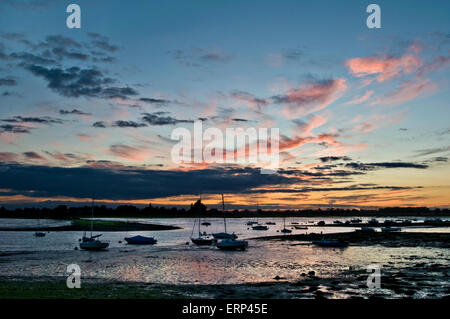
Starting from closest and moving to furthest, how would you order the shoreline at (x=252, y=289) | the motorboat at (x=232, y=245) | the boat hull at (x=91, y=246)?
the shoreline at (x=252, y=289)
the boat hull at (x=91, y=246)
the motorboat at (x=232, y=245)

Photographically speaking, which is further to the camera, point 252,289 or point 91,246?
point 91,246

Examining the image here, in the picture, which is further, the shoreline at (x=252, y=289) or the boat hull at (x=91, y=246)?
the boat hull at (x=91, y=246)

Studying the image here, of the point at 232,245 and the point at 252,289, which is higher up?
the point at 252,289

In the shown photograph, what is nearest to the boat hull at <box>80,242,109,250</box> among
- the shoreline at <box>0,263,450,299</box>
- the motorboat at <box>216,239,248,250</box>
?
the motorboat at <box>216,239,248,250</box>

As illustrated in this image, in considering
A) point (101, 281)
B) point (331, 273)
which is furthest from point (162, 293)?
point (331, 273)

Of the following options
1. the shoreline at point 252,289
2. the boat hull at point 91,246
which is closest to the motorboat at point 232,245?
the boat hull at point 91,246

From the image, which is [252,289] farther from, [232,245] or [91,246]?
[91,246]

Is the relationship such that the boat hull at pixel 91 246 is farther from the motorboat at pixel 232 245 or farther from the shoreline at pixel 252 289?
the shoreline at pixel 252 289

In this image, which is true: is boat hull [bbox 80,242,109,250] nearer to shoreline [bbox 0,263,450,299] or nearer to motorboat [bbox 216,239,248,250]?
motorboat [bbox 216,239,248,250]

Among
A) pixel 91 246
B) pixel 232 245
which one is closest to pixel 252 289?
pixel 232 245

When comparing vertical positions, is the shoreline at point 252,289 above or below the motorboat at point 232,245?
above

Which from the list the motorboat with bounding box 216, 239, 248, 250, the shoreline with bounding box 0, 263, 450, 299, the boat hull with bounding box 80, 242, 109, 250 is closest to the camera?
the shoreline with bounding box 0, 263, 450, 299
